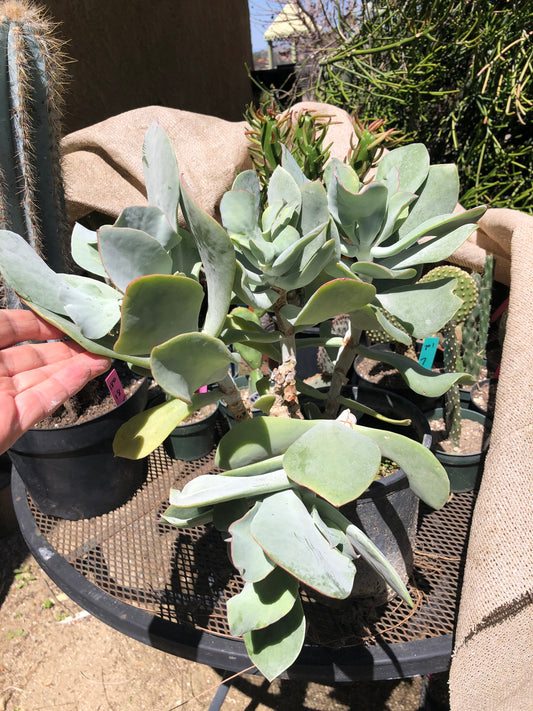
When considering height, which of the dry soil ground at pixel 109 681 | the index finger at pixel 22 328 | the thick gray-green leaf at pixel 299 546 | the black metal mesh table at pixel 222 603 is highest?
the index finger at pixel 22 328

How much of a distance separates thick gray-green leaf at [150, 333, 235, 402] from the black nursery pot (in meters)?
0.58

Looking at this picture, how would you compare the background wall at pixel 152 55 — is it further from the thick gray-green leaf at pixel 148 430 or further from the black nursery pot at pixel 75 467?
the thick gray-green leaf at pixel 148 430

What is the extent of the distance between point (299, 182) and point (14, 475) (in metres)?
0.83

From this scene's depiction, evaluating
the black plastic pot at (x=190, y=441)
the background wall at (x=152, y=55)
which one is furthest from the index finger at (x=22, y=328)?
the background wall at (x=152, y=55)

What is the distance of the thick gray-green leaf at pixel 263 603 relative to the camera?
37 centimetres

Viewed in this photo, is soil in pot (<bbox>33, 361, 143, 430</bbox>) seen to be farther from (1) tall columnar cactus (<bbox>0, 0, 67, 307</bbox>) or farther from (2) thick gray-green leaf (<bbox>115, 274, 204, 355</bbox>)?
(2) thick gray-green leaf (<bbox>115, 274, 204, 355</bbox>)

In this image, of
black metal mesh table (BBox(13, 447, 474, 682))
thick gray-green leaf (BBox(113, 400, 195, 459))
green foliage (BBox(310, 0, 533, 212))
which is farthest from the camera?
green foliage (BBox(310, 0, 533, 212))

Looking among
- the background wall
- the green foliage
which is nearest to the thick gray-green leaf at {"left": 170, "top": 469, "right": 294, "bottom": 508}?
the green foliage

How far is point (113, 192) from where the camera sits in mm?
1143

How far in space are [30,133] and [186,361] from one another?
2.73ft

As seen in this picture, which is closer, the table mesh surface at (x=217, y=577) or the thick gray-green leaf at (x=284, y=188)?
the thick gray-green leaf at (x=284, y=188)

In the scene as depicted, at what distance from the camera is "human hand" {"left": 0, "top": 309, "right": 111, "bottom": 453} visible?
0.52 meters

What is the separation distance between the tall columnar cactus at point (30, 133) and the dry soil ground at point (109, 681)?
84cm

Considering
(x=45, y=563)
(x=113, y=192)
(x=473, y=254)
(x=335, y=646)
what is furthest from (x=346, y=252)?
(x=113, y=192)
